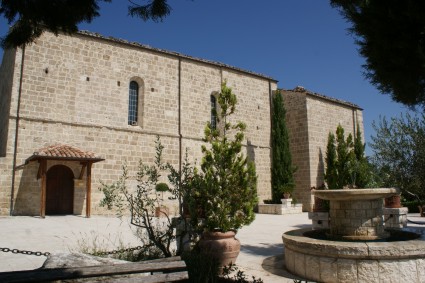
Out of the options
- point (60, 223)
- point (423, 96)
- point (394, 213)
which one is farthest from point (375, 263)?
point (60, 223)

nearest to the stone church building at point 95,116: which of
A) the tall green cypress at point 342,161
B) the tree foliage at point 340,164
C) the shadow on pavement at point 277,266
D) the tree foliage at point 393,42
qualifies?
the tree foliage at point 340,164

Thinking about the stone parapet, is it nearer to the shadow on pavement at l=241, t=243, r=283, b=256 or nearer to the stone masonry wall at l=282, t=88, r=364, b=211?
the shadow on pavement at l=241, t=243, r=283, b=256

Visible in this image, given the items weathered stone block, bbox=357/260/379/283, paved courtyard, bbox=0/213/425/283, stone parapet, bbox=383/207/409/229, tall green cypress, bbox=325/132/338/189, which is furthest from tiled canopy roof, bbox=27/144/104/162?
tall green cypress, bbox=325/132/338/189

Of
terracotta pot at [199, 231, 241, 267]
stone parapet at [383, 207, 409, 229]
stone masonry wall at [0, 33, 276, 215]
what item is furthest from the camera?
stone masonry wall at [0, 33, 276, 215]

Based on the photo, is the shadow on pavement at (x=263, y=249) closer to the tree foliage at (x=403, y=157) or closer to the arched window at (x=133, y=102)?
the tree foliage at (x=403, y=157)

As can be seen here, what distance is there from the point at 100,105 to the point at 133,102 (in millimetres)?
1761

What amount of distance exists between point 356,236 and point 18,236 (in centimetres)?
794

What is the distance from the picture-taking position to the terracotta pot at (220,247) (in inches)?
217

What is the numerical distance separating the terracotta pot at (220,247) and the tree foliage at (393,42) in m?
3.78

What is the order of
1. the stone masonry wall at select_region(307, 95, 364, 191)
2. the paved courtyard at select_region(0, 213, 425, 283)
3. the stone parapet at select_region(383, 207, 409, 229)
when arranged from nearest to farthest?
1. the paved courtyard at select_region(0, 213, 425, 283)
2. the stone parapet at select_region(383, 207, 409, 229)
3. the stone masonry wall at select_region(307, 95, 364, 191)

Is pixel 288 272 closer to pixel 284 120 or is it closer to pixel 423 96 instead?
pixel 423 96

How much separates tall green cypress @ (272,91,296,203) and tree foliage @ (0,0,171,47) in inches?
635

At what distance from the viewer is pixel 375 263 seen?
456cm

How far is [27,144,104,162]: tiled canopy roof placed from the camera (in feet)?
40.9
